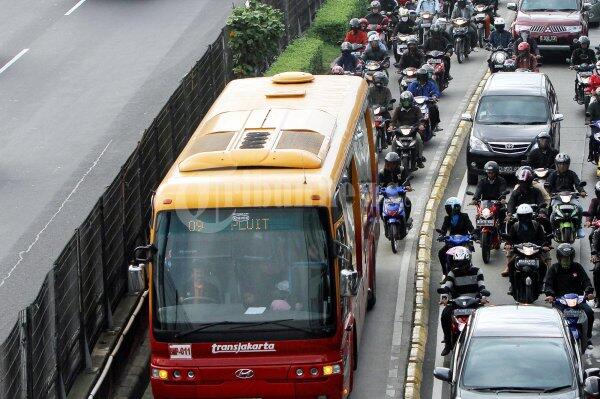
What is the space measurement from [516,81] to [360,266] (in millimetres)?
11210

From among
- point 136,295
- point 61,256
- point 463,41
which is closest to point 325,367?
point 61,256

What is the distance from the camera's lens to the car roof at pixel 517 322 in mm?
17312

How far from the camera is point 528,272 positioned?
22125mm

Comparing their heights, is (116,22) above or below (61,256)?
below

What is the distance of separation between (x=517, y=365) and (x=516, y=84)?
14277 mm

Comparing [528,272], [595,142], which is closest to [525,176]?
[528,272]

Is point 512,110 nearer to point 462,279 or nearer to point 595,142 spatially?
point 595,142

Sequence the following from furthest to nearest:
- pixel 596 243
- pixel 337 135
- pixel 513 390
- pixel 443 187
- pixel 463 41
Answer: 1. pixel 463 41
2. pixel 443 187
3. pixel 596 243
4. pixel 337 135
5. pixel 513 390

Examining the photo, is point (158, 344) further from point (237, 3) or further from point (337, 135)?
point (237, 3)

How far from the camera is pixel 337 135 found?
19547 mm

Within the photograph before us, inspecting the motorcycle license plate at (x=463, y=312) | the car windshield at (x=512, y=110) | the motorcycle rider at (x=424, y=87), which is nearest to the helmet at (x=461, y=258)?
the motorcycle license plate at (x=463, y=312)

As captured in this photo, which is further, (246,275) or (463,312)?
(463,312)

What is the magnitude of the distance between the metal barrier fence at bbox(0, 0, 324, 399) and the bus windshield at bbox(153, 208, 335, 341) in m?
1.13

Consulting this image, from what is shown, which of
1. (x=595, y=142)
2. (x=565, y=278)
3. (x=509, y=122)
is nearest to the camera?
(x=565, y=278)
